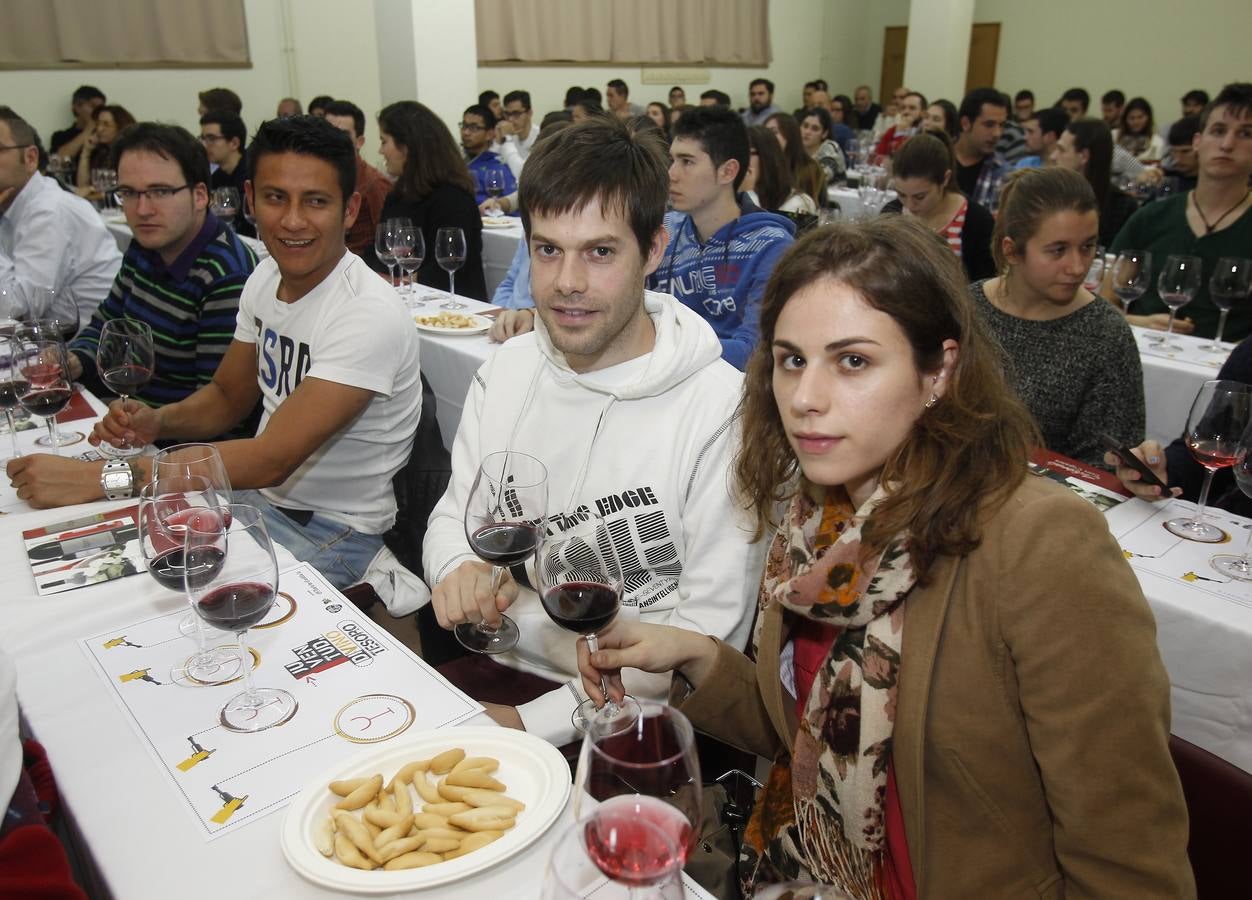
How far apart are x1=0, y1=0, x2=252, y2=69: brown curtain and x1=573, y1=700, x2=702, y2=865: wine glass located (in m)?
9.71

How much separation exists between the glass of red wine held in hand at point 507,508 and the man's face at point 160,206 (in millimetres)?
1931

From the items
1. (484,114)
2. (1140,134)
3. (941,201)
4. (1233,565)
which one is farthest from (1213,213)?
(1140,134)

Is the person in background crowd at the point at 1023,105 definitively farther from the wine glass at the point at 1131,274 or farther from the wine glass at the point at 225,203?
the wine glass at the point at 225,203

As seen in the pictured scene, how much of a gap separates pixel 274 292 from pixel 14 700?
1.62 metres

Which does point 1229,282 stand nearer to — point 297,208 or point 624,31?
point 297,208

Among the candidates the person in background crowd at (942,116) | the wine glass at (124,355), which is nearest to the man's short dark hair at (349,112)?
the wine glass at (124,355)

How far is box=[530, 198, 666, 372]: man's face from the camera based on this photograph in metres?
1.59

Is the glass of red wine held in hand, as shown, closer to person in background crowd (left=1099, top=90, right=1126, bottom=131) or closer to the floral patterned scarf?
the floral patterned scarf

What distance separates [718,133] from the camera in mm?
3240

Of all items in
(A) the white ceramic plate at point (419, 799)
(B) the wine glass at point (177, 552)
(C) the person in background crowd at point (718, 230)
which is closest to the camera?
(A) the white ceramic plate at point (419, 799)

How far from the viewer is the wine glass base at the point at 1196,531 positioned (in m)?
1.85

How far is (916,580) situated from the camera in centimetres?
110

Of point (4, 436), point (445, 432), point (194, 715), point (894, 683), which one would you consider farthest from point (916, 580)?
point (445, 432)

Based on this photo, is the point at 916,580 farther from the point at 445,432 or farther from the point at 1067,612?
the point at 445,432
